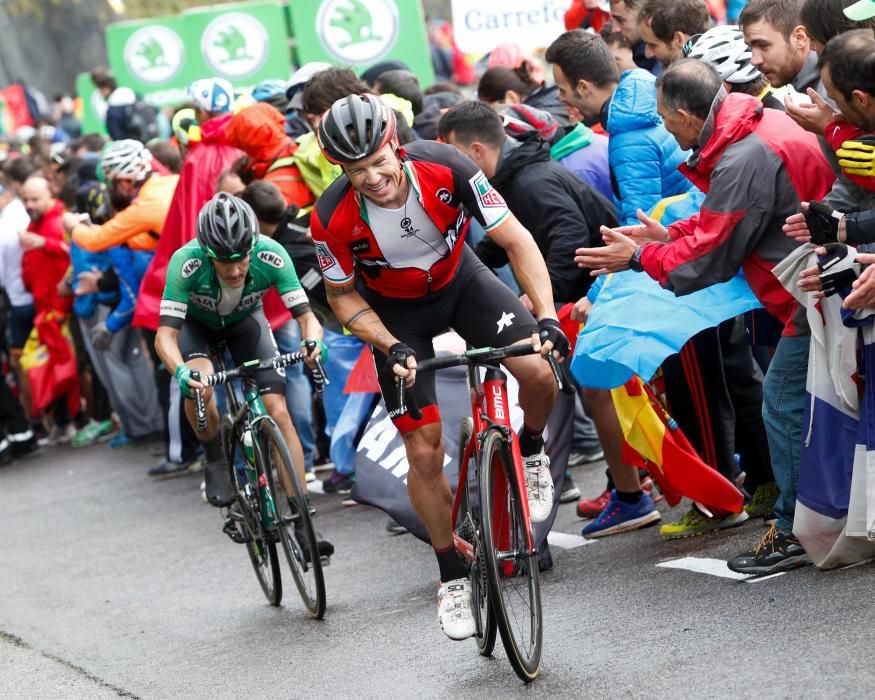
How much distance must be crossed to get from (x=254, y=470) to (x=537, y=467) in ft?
6.09

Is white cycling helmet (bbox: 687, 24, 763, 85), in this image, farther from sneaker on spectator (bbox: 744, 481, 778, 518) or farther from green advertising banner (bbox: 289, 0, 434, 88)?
green advertising banner (bbox: 289, 0, 434, 88)

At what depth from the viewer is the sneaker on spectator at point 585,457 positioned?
9.80 metres

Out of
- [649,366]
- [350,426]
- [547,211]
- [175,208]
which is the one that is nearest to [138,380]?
[175,208]

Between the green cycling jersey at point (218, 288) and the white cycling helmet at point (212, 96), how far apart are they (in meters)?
3.54

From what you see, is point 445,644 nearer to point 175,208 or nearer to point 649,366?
point 649,366

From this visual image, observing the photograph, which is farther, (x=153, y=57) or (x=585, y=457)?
(x=153, y=57)

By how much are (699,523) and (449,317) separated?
6.00ft

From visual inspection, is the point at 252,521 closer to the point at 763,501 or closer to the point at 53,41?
the point at 763,501

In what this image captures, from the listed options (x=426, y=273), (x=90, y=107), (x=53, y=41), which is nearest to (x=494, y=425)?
(x=426, y=273)

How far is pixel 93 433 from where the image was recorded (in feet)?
51.3

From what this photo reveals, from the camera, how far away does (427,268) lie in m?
6.18

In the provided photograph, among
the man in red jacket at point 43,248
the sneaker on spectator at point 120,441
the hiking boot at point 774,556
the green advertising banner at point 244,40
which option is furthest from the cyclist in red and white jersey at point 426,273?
the green advertising banner at point 244,40

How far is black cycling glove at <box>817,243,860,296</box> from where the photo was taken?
5.46 meters

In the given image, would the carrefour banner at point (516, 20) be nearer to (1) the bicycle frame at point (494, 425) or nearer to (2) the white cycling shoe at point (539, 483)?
(2) the white cycling shoe at point (539, 483)
